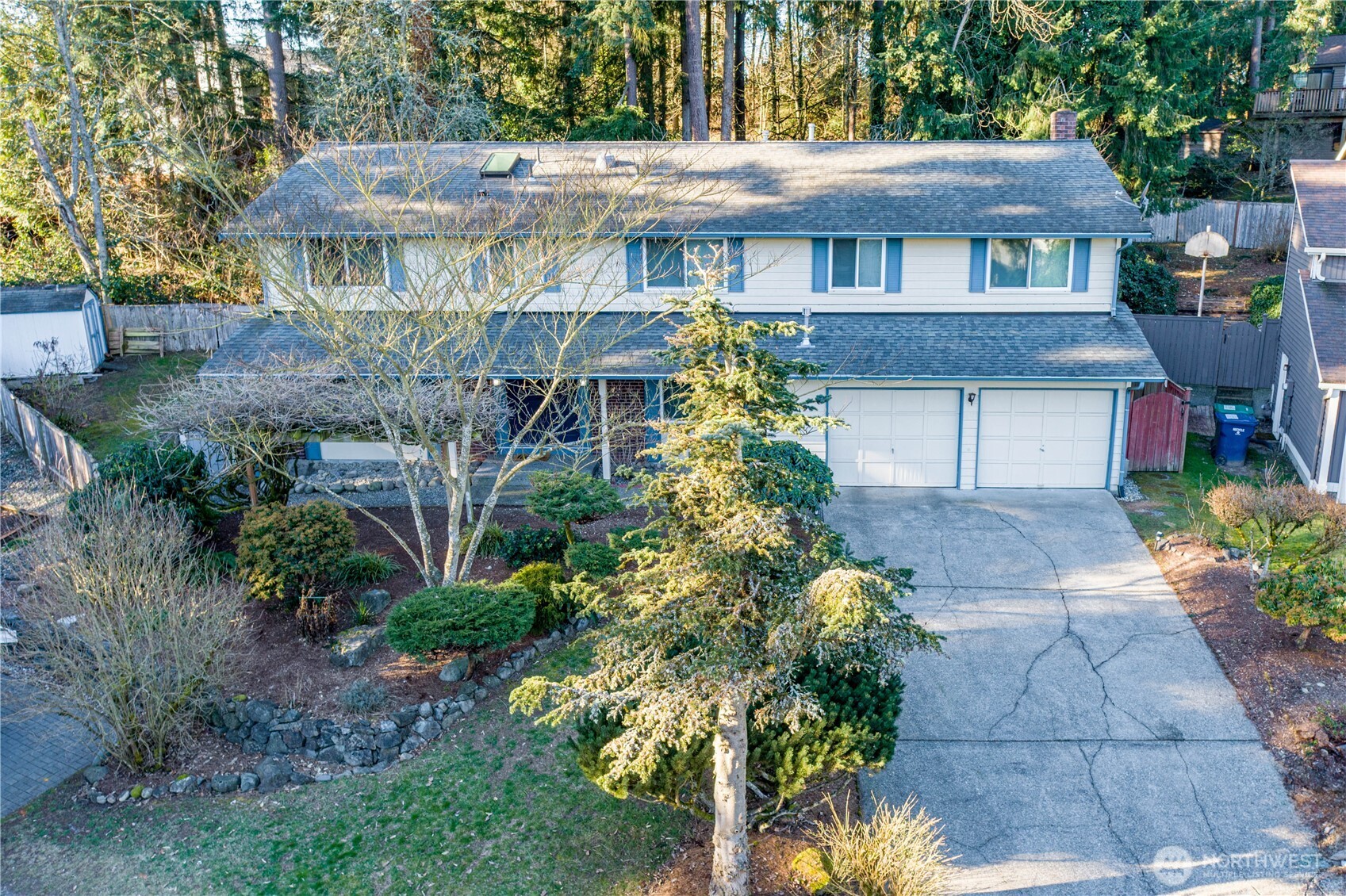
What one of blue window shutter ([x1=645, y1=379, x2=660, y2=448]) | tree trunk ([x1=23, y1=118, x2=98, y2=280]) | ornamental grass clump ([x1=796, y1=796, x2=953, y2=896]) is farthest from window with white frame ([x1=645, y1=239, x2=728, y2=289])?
tree trunk ([x1=23, y1=118, x2=98, y2=280])

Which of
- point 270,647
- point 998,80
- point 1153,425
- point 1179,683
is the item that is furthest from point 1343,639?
point 998,80

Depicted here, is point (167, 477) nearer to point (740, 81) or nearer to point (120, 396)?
point (120, 396)

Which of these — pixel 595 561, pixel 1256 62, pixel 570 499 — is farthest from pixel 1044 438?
pixel 1256 62

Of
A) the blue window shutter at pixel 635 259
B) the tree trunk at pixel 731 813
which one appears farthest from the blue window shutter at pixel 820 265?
the tree trunk at pixel 731 813

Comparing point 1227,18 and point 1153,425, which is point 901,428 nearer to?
point 1153,425

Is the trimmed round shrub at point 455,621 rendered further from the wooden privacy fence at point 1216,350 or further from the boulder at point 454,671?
the wooden privacy fence at point 1216,350
